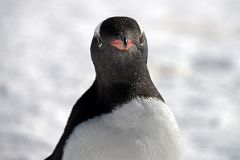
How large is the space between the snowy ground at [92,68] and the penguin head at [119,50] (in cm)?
212

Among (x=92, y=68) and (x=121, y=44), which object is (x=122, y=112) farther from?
(x=92, y=68)

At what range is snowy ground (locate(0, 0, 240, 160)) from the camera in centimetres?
541

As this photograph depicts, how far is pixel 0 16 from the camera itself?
23.4ft

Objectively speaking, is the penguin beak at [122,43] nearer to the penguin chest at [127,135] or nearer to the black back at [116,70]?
the black back at [116,70]

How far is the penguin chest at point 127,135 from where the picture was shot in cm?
302

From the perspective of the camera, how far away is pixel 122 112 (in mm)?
3031

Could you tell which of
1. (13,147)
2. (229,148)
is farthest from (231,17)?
(13,147)

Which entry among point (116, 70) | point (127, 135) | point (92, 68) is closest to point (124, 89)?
point (116, 70)

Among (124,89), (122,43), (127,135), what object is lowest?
(127,135)

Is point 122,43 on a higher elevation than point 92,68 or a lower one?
lower

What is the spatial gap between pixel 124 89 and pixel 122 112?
0.39 feet

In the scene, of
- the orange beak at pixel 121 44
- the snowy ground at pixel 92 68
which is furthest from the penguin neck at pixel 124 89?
the snowy ground at pixel 92 68

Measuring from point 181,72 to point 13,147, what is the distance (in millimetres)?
2008

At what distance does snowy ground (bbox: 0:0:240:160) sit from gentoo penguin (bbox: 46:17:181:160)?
2059 mm
